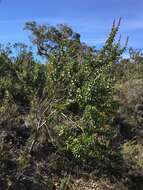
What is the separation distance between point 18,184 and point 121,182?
4.09m

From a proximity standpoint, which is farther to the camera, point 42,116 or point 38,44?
point 38,44

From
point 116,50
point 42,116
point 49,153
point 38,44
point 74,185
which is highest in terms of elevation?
point 38,44

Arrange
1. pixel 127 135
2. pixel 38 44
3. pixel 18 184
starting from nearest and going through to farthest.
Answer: pixel 18 184 → pixel 127 135 → pixel 38 44

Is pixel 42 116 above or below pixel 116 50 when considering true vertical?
below

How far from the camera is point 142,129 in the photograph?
75.4 feet

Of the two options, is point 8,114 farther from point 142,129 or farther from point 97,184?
point 142,129

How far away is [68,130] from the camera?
50.9 ft

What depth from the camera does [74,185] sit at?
1578cm

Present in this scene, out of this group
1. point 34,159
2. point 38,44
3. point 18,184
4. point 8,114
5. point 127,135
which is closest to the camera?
point 18,184

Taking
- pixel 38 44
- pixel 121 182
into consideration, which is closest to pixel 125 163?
pixel 121 182

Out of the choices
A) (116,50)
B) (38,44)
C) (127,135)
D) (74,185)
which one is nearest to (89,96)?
(116,50)

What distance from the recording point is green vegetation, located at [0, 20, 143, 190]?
49.3 ft

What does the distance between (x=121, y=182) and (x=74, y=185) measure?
6.41 ft

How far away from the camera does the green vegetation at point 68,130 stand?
49.3 ft
